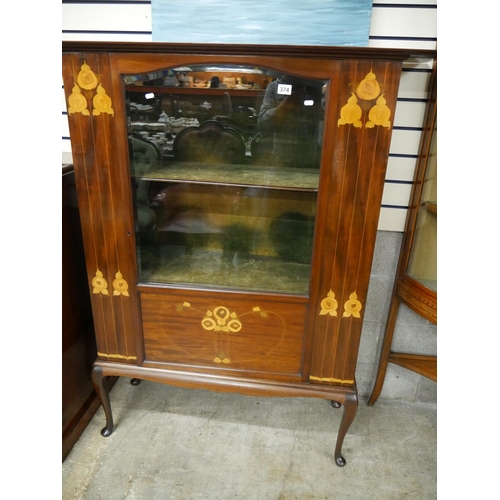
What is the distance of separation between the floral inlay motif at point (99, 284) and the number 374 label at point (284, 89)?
32.7 inches

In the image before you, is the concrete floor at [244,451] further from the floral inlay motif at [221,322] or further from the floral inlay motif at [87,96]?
the floral inlay motif at [87,96]

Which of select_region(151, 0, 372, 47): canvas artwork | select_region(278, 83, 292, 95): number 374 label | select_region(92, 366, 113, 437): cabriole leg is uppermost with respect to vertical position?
select_region(151, 0, 372, 47): canvas artwork

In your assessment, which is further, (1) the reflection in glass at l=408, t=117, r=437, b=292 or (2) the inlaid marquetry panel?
(1) the reflection in glass at l=408, t=117, r=437, b=292

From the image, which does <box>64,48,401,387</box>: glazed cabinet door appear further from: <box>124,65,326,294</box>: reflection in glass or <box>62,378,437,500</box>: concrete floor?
<box>62,378,437,500</box>: concrete floor

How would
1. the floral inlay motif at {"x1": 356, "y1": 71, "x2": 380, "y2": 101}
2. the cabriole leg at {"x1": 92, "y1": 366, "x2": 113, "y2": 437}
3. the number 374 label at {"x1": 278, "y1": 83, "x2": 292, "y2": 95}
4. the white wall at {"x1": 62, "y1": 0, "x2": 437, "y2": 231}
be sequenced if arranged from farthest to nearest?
the cabriole leg at {"x1": 92, "y1": 366, "x2": 113, "y2": 437} < the white wall at {"x1": 62, "y1": 0, "x2": 437, "y2": 231} < the number 374 label at {"x1": 278, "y1": 83, "x2": 292, "y2": 95} < the floral inlay motif at {"x1": 356, "y1": 71, "x2": 380, "y2": 101}

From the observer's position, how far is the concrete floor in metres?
1.42

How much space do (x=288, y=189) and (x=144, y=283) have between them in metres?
0.58

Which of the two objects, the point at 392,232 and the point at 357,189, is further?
the point at 392,232

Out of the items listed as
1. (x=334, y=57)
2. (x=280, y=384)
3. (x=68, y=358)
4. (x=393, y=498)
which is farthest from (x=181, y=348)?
(x=334, y=57)

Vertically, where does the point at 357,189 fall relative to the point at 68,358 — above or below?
above

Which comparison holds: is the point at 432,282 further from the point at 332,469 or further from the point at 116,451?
the point at 116,451

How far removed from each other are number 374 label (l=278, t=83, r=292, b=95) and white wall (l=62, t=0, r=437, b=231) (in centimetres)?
48

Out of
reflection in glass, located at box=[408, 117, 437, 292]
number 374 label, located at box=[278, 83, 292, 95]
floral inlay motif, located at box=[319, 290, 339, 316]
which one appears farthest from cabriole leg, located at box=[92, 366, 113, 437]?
reflection in glass, located at box=[408, 117, 437, 292]

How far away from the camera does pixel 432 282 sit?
1483mm
